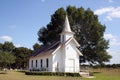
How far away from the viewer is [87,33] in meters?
70.5

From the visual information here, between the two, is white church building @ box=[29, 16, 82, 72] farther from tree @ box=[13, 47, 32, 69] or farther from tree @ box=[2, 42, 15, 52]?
tree @ box=[2, 42, 15, 52]

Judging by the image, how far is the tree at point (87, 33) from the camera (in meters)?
70.5

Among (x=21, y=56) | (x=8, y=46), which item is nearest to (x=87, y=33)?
(x=21, y=56)

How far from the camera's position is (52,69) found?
51438 mm

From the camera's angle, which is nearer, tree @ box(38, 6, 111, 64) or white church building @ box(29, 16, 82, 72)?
white church building @ box(29, 16, 82, 72)

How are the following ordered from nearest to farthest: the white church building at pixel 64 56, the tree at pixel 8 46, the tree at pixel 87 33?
the white church building at pixel 64 56, the tree at pixel 87 33, the tree at pixel 8 46

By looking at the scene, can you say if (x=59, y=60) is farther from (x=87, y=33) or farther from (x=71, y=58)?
(x=87, y=33)

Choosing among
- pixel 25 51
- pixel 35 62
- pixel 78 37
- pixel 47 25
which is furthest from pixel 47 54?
pixel 25 51

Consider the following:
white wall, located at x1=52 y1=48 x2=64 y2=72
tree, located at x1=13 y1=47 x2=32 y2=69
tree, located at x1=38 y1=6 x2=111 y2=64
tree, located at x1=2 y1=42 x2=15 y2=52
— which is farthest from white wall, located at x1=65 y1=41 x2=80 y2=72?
tree, located at x1=2 y1=42 x2=15 y2=52

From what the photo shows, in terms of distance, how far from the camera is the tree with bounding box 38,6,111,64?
231 ft

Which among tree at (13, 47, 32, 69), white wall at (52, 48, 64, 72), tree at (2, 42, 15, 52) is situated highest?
tree at (2, 42, 15, 52)

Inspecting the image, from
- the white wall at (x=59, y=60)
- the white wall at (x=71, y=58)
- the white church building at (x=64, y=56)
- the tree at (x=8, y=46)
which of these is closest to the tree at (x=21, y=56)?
the tree at (x=8, y=46)

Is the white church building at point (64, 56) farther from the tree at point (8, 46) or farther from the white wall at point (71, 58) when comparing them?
the tree at point (8, 46)

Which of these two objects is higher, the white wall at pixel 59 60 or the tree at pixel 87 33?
the tree at pixel 87 33
